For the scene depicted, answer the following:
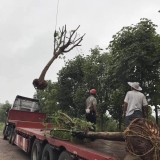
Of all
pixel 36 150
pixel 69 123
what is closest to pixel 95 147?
pixel 69 123

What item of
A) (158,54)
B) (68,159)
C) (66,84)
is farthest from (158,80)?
(66,84)

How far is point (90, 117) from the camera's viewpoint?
11.2 meters

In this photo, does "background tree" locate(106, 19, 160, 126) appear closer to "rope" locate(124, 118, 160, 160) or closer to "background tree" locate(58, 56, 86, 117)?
"rope" locate(124, 118, 160, 160)

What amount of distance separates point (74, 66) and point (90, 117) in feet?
66.5

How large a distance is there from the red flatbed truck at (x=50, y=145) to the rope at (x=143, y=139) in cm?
37

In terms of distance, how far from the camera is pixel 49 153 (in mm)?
8367

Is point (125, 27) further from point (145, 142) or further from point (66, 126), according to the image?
point (145, 142)

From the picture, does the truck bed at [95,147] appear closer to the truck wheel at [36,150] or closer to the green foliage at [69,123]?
the truck wheel at [36,150]

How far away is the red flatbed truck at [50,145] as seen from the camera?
600 centimetres

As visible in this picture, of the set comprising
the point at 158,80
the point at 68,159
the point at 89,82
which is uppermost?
the point at 89,82

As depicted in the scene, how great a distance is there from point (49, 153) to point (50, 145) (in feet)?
0.65

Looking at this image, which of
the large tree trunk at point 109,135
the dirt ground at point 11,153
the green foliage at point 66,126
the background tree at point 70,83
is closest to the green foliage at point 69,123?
the green foliage at point 66,126

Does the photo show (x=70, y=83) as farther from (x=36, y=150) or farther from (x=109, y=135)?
(x=109, y=135)

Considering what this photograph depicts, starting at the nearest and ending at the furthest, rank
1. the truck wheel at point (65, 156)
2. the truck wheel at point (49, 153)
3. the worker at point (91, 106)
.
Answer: the truck wheel at point (65, 156) → the truck wheel at point (49, 153) → the worker at point (91, 106)
